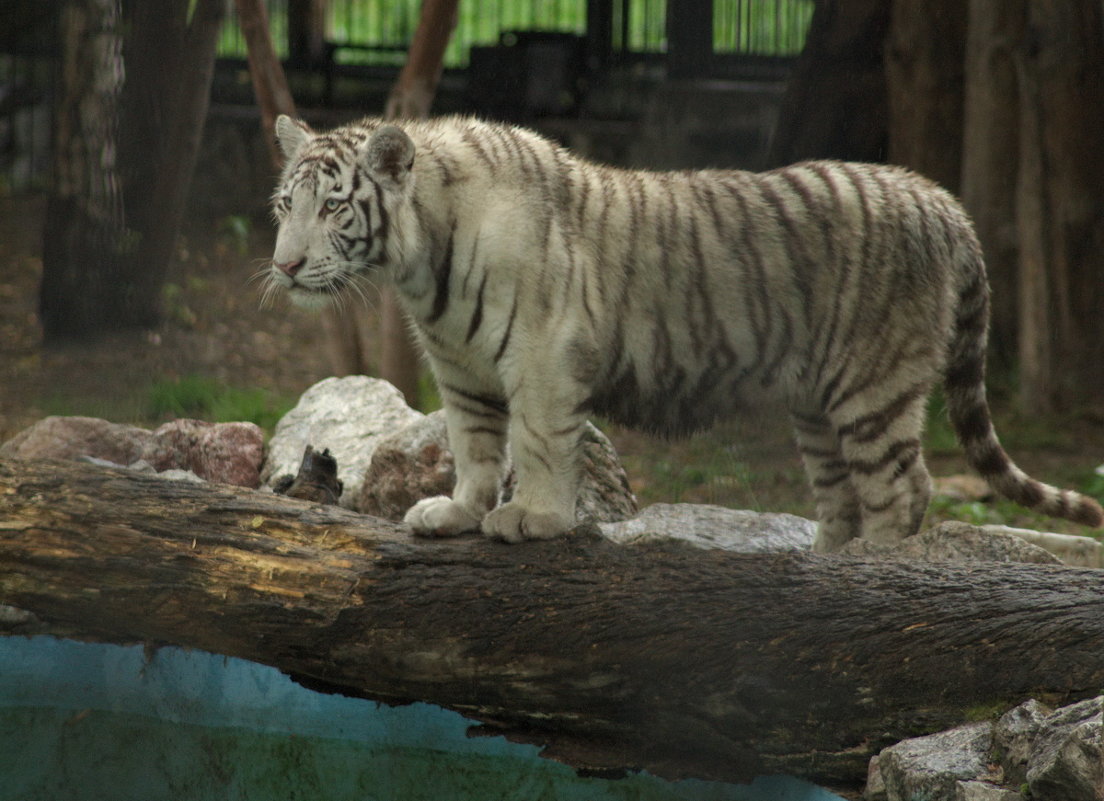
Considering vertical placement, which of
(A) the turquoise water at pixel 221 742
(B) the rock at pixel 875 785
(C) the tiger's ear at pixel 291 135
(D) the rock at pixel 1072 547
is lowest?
(A) the turquoise water at pixel 221 742

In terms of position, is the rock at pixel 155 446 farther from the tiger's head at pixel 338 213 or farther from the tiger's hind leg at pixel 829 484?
the tiger's hind leg at pixel 829 484

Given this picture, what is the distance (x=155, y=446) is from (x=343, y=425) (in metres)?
0.71

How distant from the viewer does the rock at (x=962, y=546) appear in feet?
11.5

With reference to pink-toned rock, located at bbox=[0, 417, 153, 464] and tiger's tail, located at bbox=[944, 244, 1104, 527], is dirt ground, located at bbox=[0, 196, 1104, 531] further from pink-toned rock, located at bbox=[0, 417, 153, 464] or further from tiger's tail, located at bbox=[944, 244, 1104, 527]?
tiger's tail, located at bbox=[944, 244, 1104, 527]

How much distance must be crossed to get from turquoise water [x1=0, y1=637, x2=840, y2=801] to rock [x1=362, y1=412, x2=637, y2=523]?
0.99 m

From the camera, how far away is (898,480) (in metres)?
3.62

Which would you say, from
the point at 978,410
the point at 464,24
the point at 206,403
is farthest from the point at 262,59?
the point at 464,24

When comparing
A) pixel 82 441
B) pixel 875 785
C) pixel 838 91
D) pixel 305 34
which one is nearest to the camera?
pixel 875 785

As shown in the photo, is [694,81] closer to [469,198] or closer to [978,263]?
[978,263]

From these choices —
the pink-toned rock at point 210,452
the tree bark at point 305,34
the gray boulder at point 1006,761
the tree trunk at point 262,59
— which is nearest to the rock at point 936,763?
the gray boulder at point 1006,761

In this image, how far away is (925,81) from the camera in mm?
6758

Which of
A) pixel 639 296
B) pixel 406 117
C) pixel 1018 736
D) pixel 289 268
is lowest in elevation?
pixel 1018 736

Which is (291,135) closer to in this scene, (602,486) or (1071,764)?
(602,486)

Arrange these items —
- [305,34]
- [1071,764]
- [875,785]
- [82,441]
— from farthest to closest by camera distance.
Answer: [305,34] → [82,441] → [875,785] → [1071,764]
